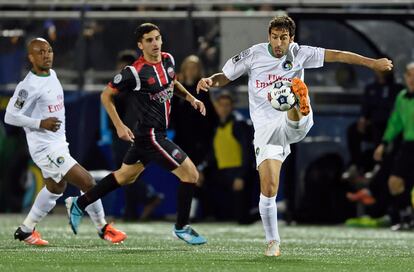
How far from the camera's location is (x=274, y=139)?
11477mm

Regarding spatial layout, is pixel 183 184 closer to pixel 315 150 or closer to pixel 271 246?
pixel 271 246

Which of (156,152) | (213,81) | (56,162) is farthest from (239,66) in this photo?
(56,162)

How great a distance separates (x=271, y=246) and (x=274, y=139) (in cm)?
97

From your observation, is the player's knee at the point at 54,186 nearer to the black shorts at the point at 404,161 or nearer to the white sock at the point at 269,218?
the white sock at the point at 269,218

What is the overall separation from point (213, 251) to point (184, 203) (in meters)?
1.03

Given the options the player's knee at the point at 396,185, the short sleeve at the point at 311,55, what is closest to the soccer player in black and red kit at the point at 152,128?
the short sleeve at the point at 311,55

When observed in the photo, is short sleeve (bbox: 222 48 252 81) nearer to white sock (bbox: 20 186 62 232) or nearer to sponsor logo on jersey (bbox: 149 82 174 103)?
sponsor logo on jersey (bbox: 149 82 174 103)

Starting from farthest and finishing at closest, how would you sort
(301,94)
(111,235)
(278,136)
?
(111,235) < (278,136) < (301,94)

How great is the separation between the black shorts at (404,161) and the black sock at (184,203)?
15.5 feet

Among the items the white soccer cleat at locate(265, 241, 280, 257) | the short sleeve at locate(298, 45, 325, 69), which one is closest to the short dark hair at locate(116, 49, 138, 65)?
the short sleeve at locate(298, 45, 325, 69)

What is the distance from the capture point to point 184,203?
12781mm

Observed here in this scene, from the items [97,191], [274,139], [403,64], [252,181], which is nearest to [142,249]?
[97,191]

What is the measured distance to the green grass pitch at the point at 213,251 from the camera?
33.5ft

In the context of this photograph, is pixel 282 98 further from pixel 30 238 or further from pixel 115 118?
pixel 30 238
